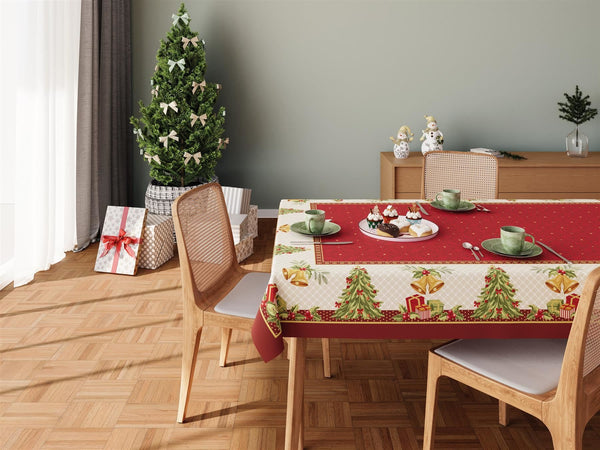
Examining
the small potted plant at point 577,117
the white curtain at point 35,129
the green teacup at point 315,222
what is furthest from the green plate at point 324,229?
the small potted plant at point 577,117

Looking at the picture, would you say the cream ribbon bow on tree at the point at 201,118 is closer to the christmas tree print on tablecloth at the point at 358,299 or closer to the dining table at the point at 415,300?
the dining table at the point at 415,300

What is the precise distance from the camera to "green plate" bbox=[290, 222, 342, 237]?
6.63ft

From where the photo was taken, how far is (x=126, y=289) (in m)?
3.48

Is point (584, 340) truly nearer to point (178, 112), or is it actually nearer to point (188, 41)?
point (178, 112)

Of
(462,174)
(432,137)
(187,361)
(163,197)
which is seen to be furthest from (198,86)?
(187,361)

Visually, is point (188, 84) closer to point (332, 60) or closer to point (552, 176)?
point (332, 60)

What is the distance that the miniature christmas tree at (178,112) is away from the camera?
413 cm

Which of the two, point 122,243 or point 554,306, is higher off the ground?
point 554,306

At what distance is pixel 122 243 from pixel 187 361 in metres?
1.79

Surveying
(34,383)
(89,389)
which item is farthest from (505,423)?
(34,383)

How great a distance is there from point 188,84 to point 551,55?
9.27ft

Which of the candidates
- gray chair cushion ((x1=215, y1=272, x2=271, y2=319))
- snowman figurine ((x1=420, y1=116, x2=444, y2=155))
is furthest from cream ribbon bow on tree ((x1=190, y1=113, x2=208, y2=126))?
gray chair cushion ((x1=215, y1=272, x2=271, y2=319))

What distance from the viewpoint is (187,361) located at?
7.01 ft

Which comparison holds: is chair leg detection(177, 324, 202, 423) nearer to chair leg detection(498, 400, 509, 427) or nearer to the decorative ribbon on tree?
the decorative ribbon on tree
